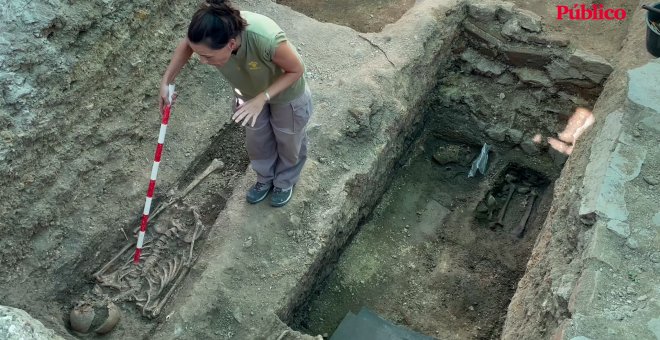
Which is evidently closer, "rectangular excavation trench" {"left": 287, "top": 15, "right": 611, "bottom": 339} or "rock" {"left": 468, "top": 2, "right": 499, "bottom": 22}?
"rectangular excavation trench" {"left": 287, "top": 15, "right": 611, "bottom": 339}

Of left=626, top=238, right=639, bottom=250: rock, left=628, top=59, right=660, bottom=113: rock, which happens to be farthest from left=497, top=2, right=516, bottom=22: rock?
left=626, top=238, right=639, bottom=250: rock

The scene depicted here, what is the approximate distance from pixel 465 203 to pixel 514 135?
77 centimetres

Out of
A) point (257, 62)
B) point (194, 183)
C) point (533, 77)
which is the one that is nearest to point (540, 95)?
point (533, 77)

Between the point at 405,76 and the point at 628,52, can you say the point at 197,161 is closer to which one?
the point at 405,76

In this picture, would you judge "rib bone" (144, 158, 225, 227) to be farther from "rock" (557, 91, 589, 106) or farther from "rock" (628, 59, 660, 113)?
"rock" (557, 91, 589, 106)

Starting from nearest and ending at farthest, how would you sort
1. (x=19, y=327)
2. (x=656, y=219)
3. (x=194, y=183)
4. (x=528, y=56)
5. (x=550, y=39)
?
(x=19, y=327) → (x=656, y=219) → (x=194, y=183) → (x=550, y=39) → (x=528, y=56)

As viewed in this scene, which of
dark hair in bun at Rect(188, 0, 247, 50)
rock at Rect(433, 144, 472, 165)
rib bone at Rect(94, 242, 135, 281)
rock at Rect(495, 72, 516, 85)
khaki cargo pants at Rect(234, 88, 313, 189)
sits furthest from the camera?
rock at Rect(433, 144, 472, 165)

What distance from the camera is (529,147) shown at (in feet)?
18.9

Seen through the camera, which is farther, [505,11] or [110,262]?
[505,11]

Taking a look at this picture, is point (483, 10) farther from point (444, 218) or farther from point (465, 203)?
point (444, 218)

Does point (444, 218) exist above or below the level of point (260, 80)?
below

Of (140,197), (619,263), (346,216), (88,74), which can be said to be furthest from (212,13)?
(619,263)

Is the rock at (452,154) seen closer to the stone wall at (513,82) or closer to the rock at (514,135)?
the stone wall at (513,82)

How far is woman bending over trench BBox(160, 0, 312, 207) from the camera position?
2.95 metres
